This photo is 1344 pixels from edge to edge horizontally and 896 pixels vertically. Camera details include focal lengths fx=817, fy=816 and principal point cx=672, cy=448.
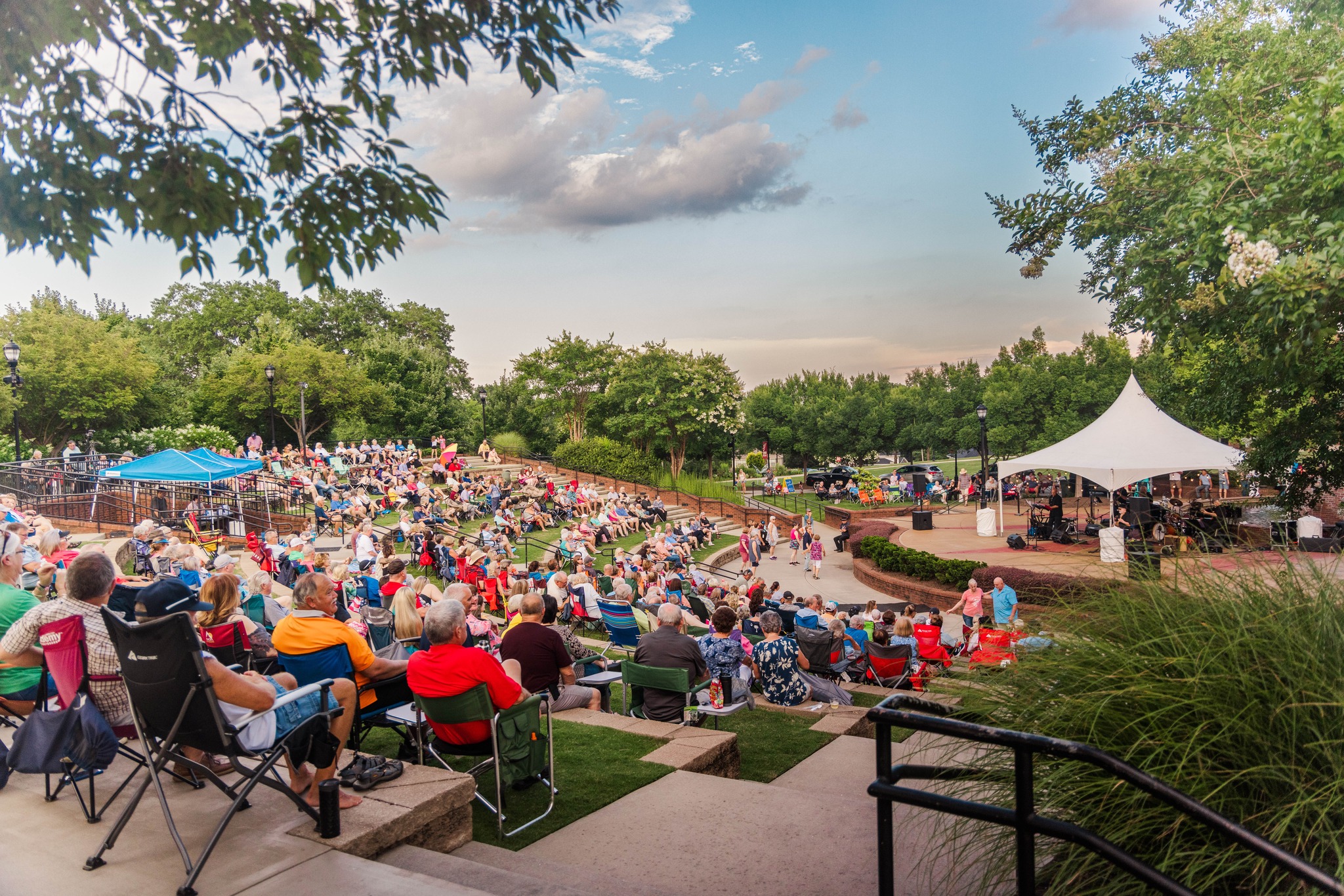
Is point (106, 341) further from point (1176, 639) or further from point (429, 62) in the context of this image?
point (1176, 639)

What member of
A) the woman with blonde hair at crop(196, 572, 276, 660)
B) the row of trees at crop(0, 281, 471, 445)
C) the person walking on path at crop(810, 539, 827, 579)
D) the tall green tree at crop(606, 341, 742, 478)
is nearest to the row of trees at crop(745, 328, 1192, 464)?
the tall green tree at crop(606, 341, 742, 478)

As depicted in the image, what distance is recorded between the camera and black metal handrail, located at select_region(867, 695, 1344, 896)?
1.97 metres

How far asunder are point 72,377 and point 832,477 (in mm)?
34398

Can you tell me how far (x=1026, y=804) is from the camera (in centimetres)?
240

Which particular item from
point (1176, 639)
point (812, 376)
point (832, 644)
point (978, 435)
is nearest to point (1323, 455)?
point (832, 644)

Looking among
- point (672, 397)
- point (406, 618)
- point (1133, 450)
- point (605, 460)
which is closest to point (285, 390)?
point (605, 460)

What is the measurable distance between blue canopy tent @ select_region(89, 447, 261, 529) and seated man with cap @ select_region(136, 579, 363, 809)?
1424 centimetres

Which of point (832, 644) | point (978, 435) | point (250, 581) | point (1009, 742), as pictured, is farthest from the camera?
point (978, 435)

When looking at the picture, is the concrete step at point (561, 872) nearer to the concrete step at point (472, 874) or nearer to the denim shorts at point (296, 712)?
the concrete step at point (472, 874)

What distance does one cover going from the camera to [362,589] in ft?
39.3

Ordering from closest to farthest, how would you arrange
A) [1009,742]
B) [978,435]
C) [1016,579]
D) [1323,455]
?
[1009,742]
[1323,455]
[1016,579]
[978,435]

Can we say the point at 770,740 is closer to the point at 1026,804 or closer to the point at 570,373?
the point at 1026,804

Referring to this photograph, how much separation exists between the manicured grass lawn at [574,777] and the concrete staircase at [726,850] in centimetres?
10

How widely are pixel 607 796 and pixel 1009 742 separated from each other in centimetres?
281
